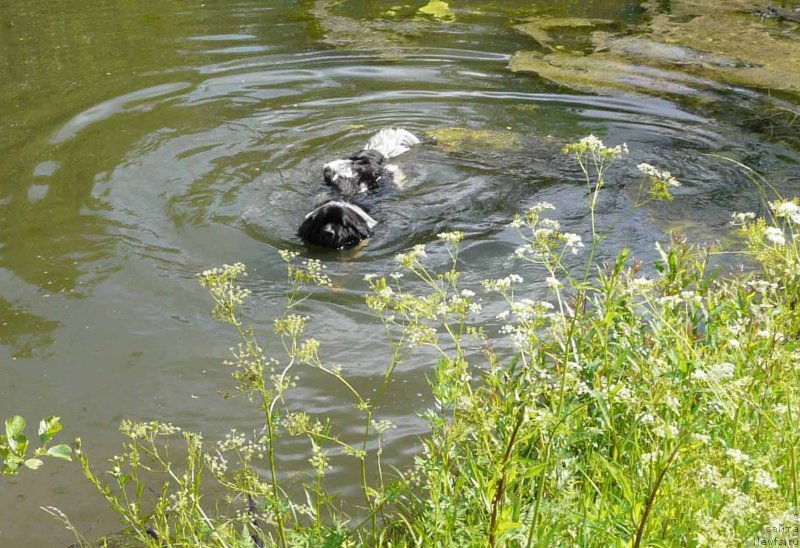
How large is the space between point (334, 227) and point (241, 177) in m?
1.66

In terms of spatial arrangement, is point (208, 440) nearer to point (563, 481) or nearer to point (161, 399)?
point (161, 399)

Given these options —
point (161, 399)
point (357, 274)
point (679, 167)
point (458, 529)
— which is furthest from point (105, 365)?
point (679, 167)

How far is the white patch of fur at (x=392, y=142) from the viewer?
8.06 m

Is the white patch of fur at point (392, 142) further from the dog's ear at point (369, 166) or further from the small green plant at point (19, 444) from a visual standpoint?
the small green plant at point (19, 444)

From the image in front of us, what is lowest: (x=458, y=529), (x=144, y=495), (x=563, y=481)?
(x=144, y=495)

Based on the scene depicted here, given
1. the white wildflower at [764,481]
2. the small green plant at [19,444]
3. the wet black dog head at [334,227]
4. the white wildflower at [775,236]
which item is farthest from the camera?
the wet black dog head at [334,227]

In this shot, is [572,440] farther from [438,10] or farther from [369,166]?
[438,10]

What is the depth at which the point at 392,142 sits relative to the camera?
26.9 ft

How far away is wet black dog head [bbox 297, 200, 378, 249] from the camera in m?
6.38

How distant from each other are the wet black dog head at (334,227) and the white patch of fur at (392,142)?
1493 mm

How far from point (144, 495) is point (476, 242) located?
317 cm

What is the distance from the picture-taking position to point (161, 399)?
475 cm

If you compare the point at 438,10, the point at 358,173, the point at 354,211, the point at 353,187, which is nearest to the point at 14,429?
the point at 354,211

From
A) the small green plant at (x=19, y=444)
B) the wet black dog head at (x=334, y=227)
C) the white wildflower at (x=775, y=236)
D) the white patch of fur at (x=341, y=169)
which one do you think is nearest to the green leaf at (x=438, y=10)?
the white patch of fur at (x=341, y=169)
